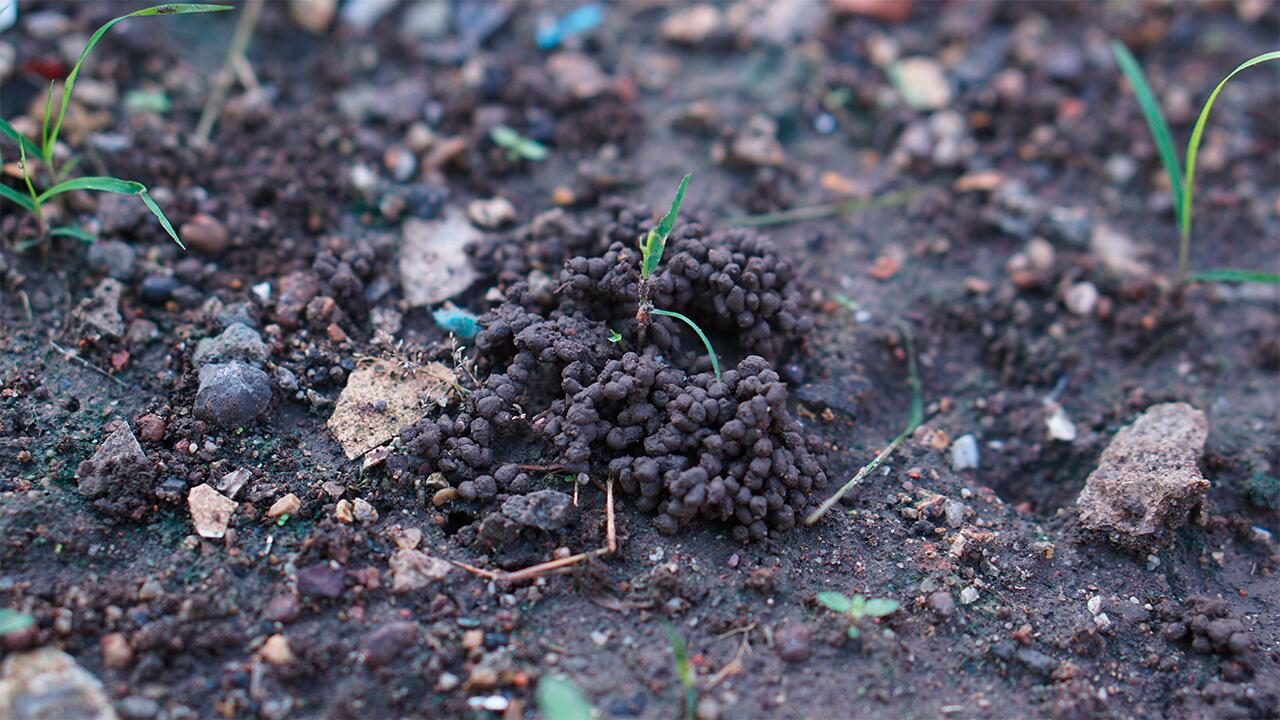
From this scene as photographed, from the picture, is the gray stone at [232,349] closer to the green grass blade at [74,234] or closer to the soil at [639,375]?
the soil at [639,375]

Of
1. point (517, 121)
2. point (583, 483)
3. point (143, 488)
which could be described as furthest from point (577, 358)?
point (517, 121)

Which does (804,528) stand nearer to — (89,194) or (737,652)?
(737,652)

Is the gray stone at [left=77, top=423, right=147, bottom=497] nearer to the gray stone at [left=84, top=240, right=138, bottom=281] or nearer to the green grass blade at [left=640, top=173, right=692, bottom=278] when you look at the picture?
the gray stone at [left=84, top=240, right=138, bottom=281]

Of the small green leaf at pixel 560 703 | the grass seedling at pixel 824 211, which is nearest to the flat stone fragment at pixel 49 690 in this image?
the small green leaf at pixel 560 703

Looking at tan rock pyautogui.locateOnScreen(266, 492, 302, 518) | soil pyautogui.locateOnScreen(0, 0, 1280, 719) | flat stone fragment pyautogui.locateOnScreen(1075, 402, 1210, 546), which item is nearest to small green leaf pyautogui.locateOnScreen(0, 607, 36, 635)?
soil pyautogui.locateOnScreen(0, 0, 1280, 719)

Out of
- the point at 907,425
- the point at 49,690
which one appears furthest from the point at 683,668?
the point at 49,690

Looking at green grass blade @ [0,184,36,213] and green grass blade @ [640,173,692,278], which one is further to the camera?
green grass blade @ [0,184,36,213]
